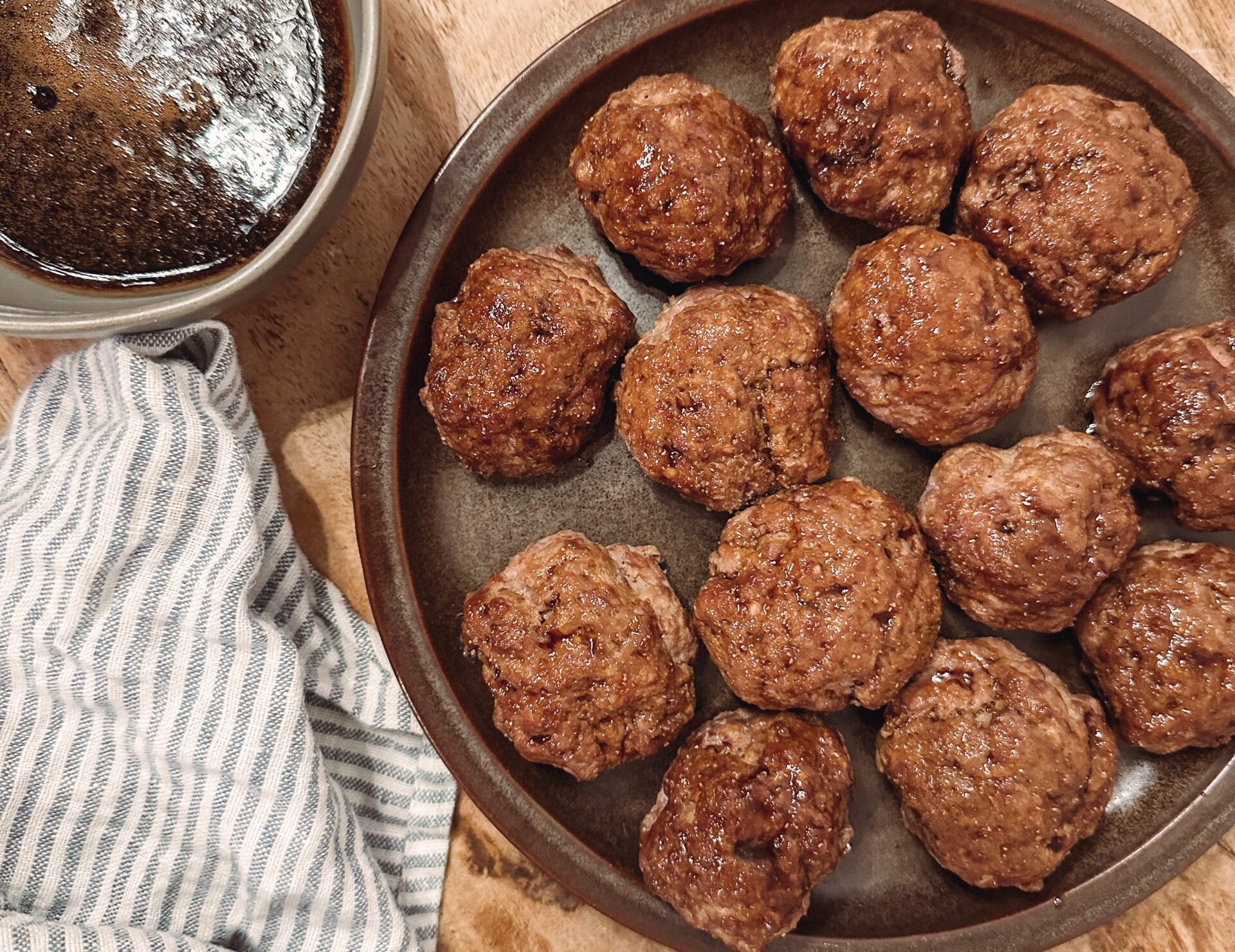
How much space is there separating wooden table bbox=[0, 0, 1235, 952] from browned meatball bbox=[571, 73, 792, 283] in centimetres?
51

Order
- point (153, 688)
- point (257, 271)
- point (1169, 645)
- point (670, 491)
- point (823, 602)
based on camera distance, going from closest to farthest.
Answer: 1. point (257, 271)
2. point (823, 602)
3. point (1169, 645)
4. point (153, 688)
5. point (670, 491)

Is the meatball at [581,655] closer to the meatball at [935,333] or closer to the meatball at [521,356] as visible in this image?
the meatball at [521,356]

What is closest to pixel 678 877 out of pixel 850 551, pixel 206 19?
pixel 850 551

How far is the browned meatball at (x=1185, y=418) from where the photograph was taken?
1.97 m

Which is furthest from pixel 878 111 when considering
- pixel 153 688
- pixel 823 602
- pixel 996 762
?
pixel 153 688

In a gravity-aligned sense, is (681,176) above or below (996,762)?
above

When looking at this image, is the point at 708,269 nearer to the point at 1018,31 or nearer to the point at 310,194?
the point at 310,194

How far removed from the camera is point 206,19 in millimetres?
1947

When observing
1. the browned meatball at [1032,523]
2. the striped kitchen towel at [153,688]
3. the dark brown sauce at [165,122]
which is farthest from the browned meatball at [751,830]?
the dark brown sauce at [165,122]

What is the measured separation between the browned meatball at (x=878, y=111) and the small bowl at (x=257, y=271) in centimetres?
100

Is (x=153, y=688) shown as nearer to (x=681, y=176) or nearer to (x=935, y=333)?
(x=681, y=176)

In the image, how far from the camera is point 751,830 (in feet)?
6.36

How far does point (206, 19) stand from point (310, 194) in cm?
55

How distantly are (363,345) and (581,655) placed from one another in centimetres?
102
